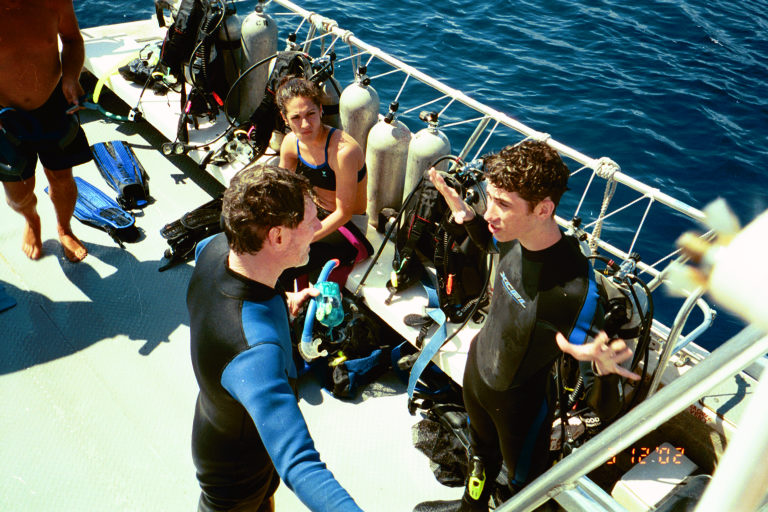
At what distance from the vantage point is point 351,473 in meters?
2.99

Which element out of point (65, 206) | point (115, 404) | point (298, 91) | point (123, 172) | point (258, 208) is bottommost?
point (115, 404)

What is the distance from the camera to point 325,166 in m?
3.48

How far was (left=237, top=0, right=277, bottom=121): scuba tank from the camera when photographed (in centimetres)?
448

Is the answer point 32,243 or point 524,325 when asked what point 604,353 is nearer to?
point 524,325

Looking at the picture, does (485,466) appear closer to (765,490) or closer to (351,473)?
(351,473)

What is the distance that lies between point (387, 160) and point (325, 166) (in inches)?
17.7

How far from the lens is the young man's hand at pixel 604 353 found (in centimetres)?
191

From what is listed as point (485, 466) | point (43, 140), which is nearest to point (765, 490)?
point (485, 466)

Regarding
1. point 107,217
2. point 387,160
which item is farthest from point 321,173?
point 107,217

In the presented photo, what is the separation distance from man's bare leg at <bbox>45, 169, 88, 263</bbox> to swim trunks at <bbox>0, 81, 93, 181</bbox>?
7 centimetres

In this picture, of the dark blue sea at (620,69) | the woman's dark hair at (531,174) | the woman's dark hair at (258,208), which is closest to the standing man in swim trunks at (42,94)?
the woman's dark hair at (258,208)

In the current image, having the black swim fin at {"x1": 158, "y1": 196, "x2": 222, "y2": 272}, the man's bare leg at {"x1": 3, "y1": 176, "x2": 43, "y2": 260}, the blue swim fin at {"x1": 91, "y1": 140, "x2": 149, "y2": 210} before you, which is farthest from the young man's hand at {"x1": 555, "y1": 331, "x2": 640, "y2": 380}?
the blue swim fin at {"x1": 91, "y1": 140, "x2": 149, "y2": 210}

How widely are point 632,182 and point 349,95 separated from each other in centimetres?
182

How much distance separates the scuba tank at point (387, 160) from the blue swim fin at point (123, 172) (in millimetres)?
1824
